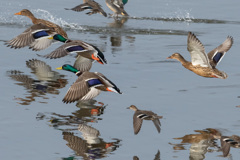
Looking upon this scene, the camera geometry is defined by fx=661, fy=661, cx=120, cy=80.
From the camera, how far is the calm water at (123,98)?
1035cm

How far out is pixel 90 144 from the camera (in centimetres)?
1050

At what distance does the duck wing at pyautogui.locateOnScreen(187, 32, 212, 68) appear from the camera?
13.4 meters

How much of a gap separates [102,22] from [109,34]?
2216mm

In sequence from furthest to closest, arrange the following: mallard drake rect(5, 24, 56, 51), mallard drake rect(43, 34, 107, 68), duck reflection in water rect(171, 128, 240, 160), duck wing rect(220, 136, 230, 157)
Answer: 1. mallard drake rect(5, 24, 56, 51)
2. mallard drake rect(43, 34, 107, 68)
3. duck reflection in water rect(171, 128, 240, 160)
4. duck wing rect(220, 136, 230, 157)

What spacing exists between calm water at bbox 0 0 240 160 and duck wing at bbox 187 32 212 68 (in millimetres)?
568

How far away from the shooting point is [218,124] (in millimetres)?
11617

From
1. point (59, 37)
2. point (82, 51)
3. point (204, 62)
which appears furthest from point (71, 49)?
point (204, 62)

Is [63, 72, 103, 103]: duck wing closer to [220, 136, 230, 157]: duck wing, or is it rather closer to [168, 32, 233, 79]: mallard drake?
[168, 32, 233, 79]: mallard drake

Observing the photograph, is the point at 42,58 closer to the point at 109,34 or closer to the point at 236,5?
the point at 109,34

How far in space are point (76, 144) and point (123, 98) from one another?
314cm

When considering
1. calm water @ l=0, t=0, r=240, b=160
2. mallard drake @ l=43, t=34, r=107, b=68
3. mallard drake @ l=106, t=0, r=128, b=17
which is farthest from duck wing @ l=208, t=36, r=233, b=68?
mallard drake @ l=106, t=0, r=128, b=17

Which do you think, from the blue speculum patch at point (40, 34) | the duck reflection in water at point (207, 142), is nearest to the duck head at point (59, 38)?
the blue speculum patch at point (40, 34)

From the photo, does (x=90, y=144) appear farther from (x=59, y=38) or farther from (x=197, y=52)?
(x=59, y=38)

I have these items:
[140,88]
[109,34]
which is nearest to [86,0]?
[109,34]
